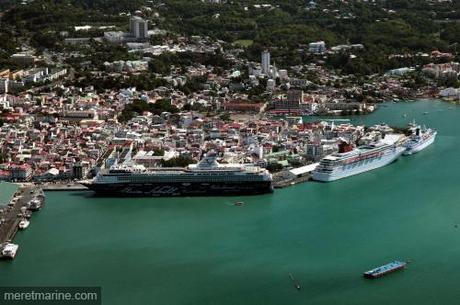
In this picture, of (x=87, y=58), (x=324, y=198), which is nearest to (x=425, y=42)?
(x=87, y=58)

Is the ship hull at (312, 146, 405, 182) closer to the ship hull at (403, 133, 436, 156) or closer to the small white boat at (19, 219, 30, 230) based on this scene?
the ship hull at (403, 133, 436, 156)

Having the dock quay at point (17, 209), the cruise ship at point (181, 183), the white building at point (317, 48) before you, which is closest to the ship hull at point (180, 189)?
the cruise ship at point (181, 183)

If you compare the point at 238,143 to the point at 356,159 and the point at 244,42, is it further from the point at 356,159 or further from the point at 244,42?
the point at 244,42

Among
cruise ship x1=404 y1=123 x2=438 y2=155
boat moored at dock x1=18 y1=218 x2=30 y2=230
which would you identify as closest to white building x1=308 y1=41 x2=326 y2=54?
cruise ship x1=404 y1=123 x2=438 y2=155

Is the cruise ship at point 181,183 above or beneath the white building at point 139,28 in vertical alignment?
beneath

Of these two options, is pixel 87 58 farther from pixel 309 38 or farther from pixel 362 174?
pixel 362 174

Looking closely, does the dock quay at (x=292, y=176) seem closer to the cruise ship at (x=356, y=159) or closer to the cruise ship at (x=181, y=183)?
the cruise ship at (x=356, y=159)

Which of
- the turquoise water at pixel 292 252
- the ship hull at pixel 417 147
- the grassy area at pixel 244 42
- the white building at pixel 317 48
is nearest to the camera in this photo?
the turquoise water at pixel 292 252

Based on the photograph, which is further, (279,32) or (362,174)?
(279,32)
